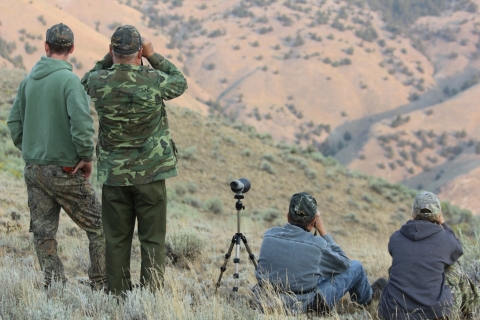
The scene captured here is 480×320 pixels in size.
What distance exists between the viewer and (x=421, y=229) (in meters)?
4.15

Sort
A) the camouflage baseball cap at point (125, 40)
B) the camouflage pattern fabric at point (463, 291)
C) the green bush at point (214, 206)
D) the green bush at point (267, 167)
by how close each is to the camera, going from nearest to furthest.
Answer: the camouflage baseball cap at point (125, 40) → the camouflage pattern fabric at point (463, 291) → the green bush at point (214, 206) → the green bush at point (267, 167)

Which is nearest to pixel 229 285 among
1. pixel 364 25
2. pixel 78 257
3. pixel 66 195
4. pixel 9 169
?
pixel 78 257

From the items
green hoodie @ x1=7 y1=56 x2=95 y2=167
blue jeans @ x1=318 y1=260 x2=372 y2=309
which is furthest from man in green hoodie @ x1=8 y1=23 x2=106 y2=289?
blue jeans @ x1=318 y1=260 x2=372 y2=309

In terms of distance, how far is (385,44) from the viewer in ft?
296

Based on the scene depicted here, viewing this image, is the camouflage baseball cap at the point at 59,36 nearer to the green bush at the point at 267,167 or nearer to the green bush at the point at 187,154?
the green bush at the point at 187,154

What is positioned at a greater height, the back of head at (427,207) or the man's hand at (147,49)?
the man's hand at (147,49)

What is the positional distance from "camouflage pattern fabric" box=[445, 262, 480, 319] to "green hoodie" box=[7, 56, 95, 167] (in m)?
2.98

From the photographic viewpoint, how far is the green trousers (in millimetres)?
4117

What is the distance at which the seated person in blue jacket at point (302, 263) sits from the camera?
453 centimetres

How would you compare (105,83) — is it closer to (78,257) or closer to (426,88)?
(78,257)

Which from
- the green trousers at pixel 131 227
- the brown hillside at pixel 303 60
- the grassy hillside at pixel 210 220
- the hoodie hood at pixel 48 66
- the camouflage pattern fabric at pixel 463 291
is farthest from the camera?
the brown hillside at pixel 303 60

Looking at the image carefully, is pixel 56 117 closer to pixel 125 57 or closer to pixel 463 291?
pixel 125 57

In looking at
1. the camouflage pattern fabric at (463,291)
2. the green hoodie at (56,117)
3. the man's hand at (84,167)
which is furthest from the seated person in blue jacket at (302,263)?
the green hoodie at (56,117)

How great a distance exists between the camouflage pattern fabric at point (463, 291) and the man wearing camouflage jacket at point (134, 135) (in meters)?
2.30
